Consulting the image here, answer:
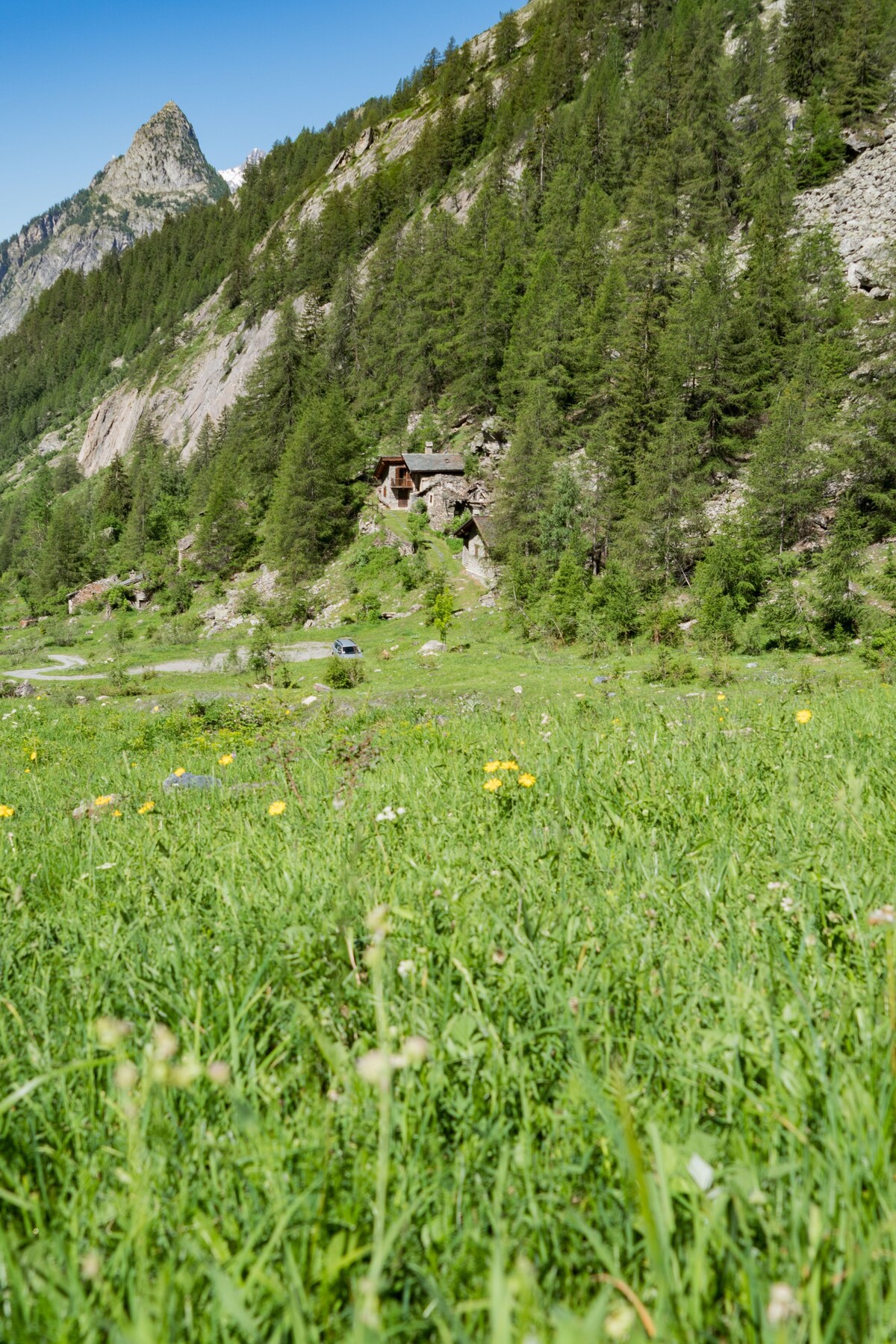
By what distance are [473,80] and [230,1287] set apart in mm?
140496

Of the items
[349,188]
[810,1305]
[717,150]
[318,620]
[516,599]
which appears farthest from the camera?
[349,188]

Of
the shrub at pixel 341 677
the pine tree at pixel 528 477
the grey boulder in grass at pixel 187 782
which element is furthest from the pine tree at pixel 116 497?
the grey boulder in grass at pixel 187 782

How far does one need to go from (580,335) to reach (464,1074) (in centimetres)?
5440

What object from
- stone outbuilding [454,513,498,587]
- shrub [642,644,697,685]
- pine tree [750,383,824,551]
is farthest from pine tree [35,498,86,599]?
shrub [642,644,697,685]

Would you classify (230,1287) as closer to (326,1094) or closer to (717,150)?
(326,1094)

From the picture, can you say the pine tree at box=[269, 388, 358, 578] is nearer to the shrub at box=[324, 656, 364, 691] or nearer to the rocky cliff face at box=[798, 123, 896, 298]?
the shrub at box=[324, 656, 364, 691]

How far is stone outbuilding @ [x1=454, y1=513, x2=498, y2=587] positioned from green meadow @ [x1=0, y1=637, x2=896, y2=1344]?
131ft

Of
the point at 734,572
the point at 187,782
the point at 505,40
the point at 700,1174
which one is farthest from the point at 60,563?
the point at 505,40

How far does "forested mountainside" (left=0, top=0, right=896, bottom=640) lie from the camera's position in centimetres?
3366

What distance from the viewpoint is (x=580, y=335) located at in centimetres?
4762

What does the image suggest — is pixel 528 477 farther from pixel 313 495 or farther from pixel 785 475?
pixel 313 495

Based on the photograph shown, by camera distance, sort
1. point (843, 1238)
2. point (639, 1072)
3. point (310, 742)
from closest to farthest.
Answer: point (843, 1238) → point (639, 1072) → point (310, 742)

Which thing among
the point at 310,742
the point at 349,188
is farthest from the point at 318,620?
the point at 349,188

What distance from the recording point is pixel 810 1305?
27.7 inches
